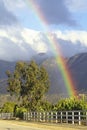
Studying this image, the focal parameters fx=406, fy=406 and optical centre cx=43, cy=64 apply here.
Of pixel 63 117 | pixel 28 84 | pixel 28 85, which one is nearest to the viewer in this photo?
pixel 63 117

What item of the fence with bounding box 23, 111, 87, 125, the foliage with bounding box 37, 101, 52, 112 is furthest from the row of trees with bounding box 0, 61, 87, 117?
the fence with bounding box 23, 111, 87, 125

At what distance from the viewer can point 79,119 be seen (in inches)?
1640

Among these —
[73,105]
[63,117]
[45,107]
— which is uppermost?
[45,107]

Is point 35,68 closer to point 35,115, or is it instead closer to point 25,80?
point 25,80

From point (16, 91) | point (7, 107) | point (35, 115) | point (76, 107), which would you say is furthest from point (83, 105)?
point (7, 107)

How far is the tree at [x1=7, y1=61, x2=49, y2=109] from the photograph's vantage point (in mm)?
94750

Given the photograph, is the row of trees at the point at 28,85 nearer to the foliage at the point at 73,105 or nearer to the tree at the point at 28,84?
the tree at the point at 28,84

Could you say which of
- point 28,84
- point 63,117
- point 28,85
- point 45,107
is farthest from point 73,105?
point 28,84

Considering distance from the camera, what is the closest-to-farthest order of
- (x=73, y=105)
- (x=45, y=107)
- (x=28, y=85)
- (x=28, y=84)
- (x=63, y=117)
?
(x=63, y=117) < (x=73, y=105) < (x=45, y=107) < (x=28, y=85) < (x=28, y=84)

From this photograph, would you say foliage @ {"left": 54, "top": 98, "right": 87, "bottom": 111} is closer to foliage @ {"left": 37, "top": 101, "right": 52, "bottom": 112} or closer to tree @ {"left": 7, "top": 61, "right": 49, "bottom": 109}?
foliage @ {"left": 37, "top": 101, "right": 52, "bottom": 112}

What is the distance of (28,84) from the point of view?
95.5m

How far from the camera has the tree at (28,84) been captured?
9475cm

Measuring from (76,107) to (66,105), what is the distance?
2815mm

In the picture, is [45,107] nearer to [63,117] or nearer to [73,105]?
[73,105]
